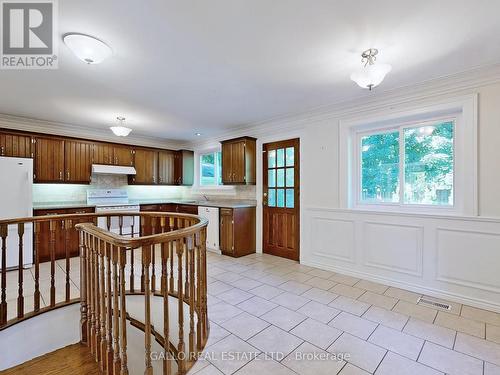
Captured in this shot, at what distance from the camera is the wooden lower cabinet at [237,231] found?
15.0ft

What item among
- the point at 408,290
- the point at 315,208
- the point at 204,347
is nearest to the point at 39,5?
the point at 204,347

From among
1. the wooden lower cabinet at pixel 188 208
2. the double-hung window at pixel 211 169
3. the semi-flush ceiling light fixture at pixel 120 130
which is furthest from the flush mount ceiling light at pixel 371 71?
the double-hung window at pixel 211 169

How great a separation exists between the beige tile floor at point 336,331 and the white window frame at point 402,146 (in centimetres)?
108

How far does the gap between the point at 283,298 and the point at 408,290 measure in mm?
1629

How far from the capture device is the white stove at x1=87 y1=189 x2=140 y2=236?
4909 millimetres

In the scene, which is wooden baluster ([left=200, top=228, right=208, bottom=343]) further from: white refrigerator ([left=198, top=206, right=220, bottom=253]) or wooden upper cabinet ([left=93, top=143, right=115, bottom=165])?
wooden upper cabinet ([left=93, top=143, right=115, bottom=165])

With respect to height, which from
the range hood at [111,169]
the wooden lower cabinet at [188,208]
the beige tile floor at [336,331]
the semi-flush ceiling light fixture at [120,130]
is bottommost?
the beige tile floor at [336,331]

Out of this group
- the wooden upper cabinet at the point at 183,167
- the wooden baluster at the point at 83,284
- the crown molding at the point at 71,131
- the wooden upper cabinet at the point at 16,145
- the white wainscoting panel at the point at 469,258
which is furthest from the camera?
the wooden upper cabinet at the point at 183,167

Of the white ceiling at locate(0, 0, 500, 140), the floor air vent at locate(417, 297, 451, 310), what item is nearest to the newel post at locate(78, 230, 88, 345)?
the white ceiling at locate(0, 0, 500, 140)

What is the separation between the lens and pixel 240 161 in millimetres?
4914

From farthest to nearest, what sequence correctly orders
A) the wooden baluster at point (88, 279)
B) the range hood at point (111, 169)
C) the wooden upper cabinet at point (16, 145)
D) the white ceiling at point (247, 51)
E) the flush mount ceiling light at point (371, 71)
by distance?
the range hood at point (111, 169)
the wooden upper cabinet at point (16, 145)
the flush mount ceiling light at point (371, 71)
the wooden baluster at point (88, 279)
the white ceiling at point (247, 51)

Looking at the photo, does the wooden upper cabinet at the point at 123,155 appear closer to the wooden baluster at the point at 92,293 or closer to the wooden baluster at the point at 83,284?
the wooden baluster at the point at 83,284

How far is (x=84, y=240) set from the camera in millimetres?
2041

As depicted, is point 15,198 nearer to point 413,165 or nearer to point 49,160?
point 49,160
